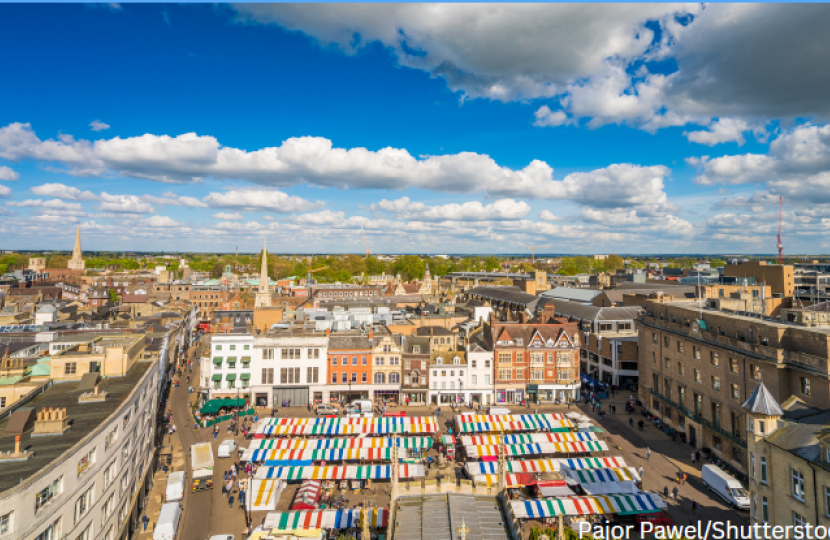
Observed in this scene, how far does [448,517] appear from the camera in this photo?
82.7 ft

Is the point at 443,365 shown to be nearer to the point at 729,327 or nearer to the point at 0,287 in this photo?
the point at 729,327

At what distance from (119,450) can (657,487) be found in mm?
44911

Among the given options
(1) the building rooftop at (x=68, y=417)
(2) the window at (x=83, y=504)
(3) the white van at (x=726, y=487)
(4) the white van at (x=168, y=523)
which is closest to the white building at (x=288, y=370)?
(1) the building rooftop at (x=68, y=417)

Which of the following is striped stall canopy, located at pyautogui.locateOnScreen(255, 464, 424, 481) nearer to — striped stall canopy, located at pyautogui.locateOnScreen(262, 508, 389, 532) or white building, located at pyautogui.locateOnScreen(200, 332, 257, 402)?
striped stall canopy, located at pyautogui.locateOnScreen(262, 508, 389, 532)

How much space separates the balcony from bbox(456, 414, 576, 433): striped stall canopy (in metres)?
13.5

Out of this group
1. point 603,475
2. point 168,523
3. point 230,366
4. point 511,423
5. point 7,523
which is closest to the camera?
point 7,523

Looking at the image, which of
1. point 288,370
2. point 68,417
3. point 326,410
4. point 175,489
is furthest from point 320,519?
point 288,370

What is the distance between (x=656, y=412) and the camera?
5903 centimetres

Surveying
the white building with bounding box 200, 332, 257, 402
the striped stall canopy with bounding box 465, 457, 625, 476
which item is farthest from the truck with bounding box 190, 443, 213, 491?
the striped stall canopy with bounding box 465, 457, 625, 476

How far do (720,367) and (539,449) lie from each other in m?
21.6

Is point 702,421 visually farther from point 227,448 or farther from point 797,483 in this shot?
point 227,448

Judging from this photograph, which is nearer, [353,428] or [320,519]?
[320,519]

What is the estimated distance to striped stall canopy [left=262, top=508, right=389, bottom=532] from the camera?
106 ft

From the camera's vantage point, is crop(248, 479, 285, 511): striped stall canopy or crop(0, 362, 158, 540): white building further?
crop(248, 479, 285, 511): striped stall canopy
